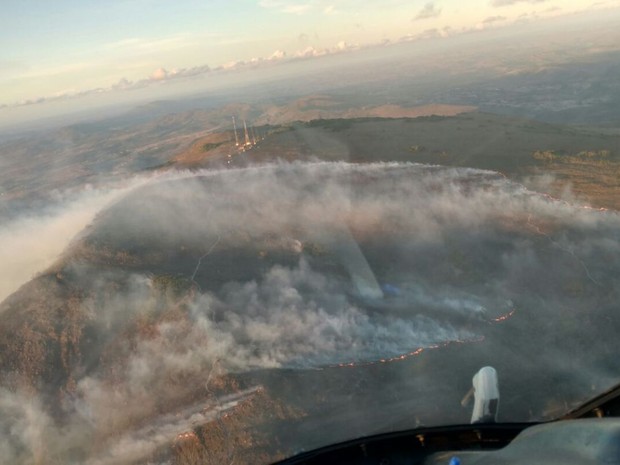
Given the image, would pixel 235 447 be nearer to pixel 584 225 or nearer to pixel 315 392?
pixel 315 392

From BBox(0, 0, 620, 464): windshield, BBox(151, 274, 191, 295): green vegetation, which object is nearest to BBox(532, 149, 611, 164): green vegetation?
BBox(0, 0, 620, 464): windshield

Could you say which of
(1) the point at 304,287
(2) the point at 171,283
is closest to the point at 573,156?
(1) the point at 304,287

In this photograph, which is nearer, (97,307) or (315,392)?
(315,392)

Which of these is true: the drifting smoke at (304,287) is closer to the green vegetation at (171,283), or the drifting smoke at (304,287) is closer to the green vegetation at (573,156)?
the green vegetation at (171,283)

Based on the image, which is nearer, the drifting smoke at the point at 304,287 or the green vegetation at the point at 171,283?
the drifting smoke at the point at 304,287

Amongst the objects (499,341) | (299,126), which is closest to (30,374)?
(499,341)

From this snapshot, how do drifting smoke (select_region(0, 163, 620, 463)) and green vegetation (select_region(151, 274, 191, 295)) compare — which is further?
green vegetation (select_region(151, 274, 191, 295))

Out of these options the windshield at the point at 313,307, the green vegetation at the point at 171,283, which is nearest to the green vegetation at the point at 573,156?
the windshield at the point at 313,307

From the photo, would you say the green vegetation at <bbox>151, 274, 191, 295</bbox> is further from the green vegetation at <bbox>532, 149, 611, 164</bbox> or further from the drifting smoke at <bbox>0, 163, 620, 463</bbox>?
the green vegetation at <bbox>532, 149, 611, 164</bbox>

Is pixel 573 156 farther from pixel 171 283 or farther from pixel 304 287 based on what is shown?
pixel 171 283
